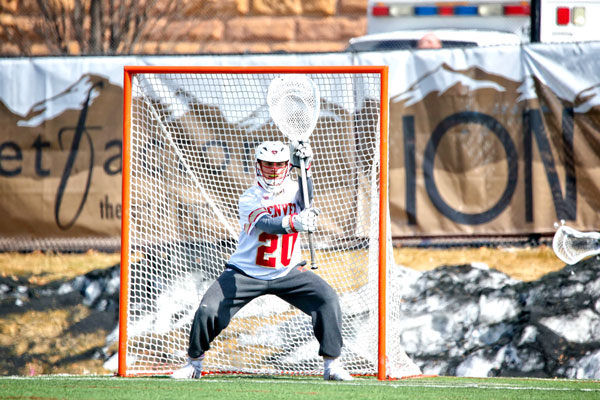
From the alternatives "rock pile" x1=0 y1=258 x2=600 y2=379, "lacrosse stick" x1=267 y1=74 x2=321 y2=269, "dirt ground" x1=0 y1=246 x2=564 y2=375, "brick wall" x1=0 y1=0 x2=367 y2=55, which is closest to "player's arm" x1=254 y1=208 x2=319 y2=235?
"lacrosse stick" x1=267 y1=74 x2=321 y2=269

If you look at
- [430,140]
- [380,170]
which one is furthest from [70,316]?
[430,140]

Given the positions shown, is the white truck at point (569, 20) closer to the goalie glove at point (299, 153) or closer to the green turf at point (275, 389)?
the goalie glove at point (299, 153)

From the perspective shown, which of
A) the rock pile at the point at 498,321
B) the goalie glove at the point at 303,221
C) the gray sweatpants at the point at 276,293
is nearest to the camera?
the goalie glove at the point at 303,221

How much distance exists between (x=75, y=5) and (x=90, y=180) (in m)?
2.40

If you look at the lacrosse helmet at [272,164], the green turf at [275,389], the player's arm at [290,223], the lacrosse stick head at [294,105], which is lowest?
the green turf at [275,389]

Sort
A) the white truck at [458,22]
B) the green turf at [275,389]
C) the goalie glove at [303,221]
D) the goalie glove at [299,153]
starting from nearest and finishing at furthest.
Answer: the green turf at [275,389]
the goalie glove at [303,221]
the goalie glove at [299,153]
the white truck at [458,22]

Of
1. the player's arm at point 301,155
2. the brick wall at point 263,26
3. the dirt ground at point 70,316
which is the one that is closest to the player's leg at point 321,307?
the player's arm at point 301,155

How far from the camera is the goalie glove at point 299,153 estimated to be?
5387 mm

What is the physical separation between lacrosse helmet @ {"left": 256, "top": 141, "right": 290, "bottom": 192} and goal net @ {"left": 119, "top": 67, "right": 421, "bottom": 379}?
0.77 meters

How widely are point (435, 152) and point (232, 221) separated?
1856 mm

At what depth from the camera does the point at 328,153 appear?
682 cm

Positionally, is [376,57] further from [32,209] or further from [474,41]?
[32,209]

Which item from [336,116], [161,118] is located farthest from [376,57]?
[161,118]

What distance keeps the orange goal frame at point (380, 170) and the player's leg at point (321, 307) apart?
0.26m
